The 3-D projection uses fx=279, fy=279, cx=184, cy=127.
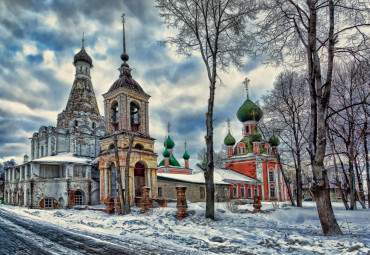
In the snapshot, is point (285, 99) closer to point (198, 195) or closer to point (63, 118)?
point (198, 195)

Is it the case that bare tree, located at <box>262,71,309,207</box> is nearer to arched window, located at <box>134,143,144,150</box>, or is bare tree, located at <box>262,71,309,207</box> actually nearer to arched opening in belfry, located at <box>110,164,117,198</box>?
arched window, located at <box>134,143,144,150</box>

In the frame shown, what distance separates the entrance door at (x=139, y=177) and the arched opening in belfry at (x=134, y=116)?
2.91 metres

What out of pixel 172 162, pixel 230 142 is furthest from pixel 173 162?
pixel 230 142

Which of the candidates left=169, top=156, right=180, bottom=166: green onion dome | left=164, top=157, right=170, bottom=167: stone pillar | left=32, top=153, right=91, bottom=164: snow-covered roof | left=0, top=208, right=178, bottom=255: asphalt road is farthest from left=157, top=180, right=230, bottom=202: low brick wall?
left=0, top=208, right=178, bottom=255: asphalt road

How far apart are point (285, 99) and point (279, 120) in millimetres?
2066

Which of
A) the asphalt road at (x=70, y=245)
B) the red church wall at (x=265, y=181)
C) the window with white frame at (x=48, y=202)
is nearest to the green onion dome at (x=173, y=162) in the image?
the red church wall at (x=265, y=181)

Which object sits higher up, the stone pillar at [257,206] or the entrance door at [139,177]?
the entrance door at [139,177]

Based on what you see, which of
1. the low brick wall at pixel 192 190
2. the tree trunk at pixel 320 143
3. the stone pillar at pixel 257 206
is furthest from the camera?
the low brick wall at pixel 192 190

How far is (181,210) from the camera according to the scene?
1128cm

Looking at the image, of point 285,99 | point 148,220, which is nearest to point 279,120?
point 285,99

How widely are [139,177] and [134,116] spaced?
4.78 meters

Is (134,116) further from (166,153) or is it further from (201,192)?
(166,153)

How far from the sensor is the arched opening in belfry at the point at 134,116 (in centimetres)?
2117

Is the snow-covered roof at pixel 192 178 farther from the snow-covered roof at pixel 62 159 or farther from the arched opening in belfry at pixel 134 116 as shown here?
the snow-covered roof at pixel 62 159
